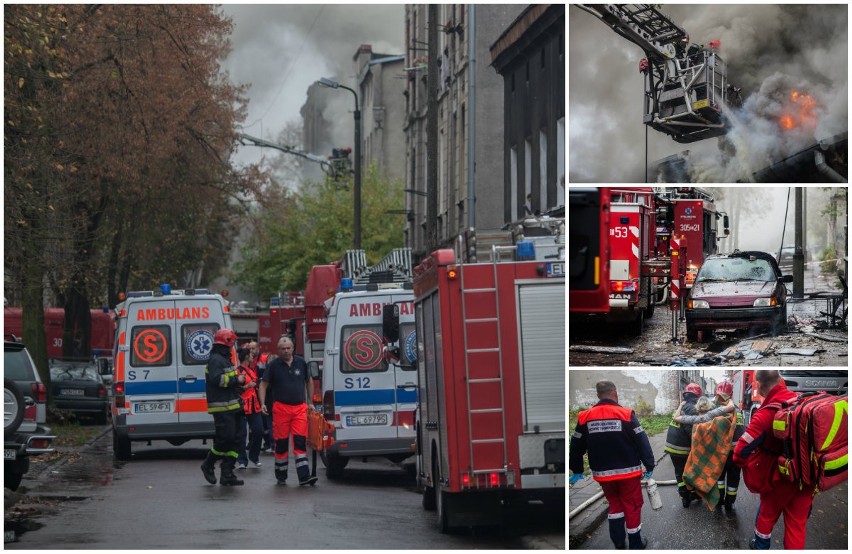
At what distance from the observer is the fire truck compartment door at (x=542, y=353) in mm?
10586

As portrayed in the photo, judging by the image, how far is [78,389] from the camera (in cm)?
2856

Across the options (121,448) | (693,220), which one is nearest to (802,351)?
(693,220)

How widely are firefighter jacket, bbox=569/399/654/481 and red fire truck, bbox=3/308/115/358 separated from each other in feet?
101

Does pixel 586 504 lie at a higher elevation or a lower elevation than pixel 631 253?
lower

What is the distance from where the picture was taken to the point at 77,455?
20.5 metres

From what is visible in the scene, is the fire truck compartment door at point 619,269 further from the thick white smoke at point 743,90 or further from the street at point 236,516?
the street at point 236,516

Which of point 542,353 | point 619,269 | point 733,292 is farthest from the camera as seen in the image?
point 542,353

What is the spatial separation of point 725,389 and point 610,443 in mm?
1019

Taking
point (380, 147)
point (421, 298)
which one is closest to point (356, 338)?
point (421, 298)

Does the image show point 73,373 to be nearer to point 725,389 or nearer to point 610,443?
point 610,443

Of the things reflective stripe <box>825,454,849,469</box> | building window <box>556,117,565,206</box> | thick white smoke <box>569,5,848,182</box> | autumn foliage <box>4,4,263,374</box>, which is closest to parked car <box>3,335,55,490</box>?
autumn foliage <box>4,4,263,374</box>

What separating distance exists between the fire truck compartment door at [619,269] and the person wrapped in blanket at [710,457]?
72.9 inches

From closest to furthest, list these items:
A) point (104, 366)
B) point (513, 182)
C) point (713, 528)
→ point (713, 528)
point (513, 182)
point (104, 366)

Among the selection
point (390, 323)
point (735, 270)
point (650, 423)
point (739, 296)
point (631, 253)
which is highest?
point (631, 253)
